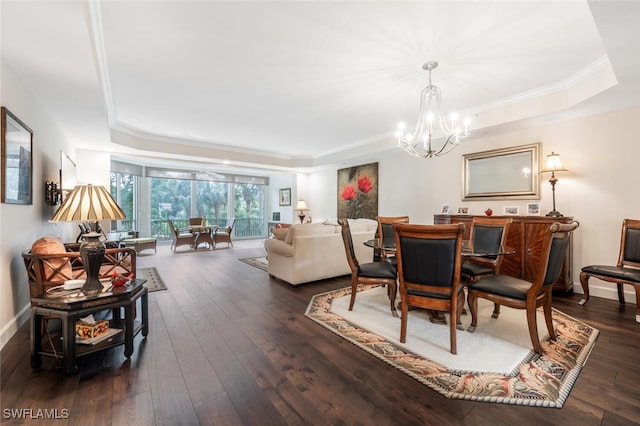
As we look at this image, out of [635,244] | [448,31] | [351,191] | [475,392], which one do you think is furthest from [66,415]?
[351,191]

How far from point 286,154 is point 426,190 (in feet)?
13.1

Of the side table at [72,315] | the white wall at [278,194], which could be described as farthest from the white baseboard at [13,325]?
the white wall at [278,194]

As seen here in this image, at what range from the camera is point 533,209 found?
155 inches

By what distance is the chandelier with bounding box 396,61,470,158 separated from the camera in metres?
3.08

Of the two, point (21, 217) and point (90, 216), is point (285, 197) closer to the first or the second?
point (21, 217)

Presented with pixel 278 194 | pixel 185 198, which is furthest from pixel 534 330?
pixel 185 198

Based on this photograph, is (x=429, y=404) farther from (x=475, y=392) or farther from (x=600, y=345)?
(x=600, y=345)

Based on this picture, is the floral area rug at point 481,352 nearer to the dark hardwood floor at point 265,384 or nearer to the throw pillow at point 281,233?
the dark hardwood floor at point 265,384

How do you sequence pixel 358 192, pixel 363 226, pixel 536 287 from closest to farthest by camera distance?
pixel 536 287 → pixel 363 226 → pixel 358 192

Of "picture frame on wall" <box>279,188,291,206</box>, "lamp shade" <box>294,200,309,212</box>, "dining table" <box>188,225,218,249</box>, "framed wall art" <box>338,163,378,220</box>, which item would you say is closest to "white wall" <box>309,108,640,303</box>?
"framed wall art" <box>338,163,378,220</box>

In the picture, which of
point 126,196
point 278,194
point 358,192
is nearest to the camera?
point 358,192

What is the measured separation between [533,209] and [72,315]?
5338 mm

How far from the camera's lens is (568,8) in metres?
2.00

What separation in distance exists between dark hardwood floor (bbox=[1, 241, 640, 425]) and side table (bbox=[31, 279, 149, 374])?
0.40ft
